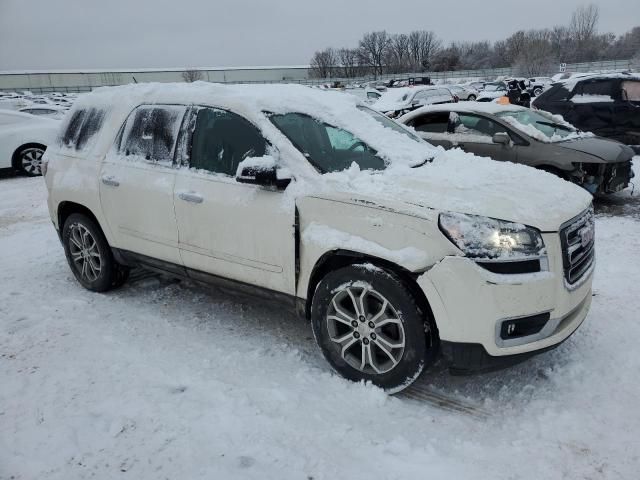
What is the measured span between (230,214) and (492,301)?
180 centimetres

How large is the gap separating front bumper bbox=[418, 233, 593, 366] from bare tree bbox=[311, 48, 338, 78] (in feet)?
352

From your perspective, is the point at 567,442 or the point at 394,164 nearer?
the point at 567,442

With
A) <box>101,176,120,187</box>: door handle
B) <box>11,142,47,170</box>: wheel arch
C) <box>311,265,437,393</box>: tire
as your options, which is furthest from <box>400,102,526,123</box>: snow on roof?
<box>11,142,47,170</box>: wheel arch

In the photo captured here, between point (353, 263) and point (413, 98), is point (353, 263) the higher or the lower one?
the lower one

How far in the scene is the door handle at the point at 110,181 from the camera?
13.9ft

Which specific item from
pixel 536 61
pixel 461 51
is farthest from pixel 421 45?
pixel 536 61

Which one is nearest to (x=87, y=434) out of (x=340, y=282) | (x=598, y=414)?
(x=340, y=282)

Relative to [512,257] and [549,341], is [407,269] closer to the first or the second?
[512,257]

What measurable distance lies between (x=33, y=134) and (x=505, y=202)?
1108cm

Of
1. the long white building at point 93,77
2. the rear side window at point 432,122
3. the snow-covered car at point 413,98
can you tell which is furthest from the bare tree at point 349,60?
the rear side window at point 432,122

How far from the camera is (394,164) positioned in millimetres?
3535

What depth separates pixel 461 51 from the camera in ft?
390

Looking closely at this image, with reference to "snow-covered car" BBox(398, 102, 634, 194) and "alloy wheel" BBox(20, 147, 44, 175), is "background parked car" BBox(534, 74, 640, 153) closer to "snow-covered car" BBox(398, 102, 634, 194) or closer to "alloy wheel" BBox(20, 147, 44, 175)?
"snow-covered car" BBox(398, 102, 634, 194)

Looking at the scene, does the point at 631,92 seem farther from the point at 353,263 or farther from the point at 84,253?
the point at 84,253
